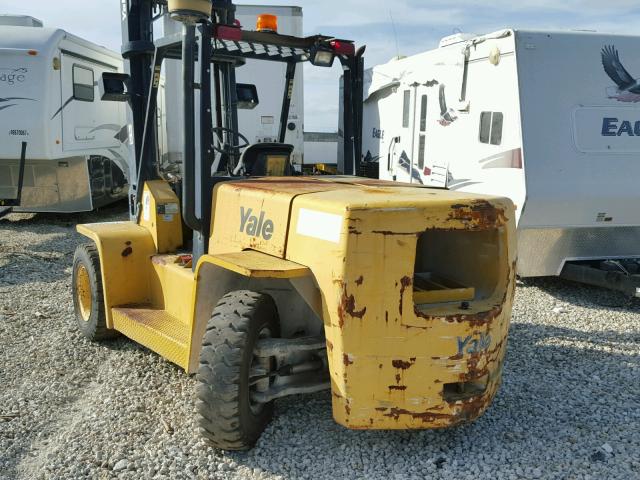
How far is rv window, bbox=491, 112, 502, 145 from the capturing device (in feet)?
23.6

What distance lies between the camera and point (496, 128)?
7262mm

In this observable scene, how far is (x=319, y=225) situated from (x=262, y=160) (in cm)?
164

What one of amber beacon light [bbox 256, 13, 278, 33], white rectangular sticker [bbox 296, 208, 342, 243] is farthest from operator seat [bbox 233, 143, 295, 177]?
white rectangular sticker [bbox 296, 208, 342, 243]

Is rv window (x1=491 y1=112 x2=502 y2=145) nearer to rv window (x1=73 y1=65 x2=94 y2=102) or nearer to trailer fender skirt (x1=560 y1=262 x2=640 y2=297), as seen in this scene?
trailer fender skirt (x1=560 y1=262 x2=640 y2=297)

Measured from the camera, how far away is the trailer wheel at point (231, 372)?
11.0 feet

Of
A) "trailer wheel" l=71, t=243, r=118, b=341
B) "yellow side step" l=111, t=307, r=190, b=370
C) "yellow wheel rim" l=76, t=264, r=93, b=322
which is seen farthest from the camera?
"yellow wheel rim" l=76, t=264, r=93, b=322

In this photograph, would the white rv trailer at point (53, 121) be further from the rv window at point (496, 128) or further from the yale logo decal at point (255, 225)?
the yale logo decal at point (255, 225)

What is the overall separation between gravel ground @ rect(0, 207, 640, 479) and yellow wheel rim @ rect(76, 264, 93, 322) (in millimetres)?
227

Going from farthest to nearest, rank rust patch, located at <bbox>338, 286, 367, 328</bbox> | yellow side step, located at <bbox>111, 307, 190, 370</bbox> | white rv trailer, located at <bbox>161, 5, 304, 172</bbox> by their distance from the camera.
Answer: white rv trailer, located at <bbox>161, 5, 304, 172</bbox> < yellow side step, located at <bbox>111, 307, 190, 370</bbox> < rust patch, located at <bbox>338, 286, 367, 328</bbox>

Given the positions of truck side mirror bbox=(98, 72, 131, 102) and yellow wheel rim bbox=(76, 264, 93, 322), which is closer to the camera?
truck side mirror bbox=(98, 72, 131, 102)

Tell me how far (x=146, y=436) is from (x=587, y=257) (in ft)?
17.9

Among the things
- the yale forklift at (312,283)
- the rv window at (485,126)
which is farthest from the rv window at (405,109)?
the yale forklift at (312,283)

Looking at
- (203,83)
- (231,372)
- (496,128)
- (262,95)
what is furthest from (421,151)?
(231,372)

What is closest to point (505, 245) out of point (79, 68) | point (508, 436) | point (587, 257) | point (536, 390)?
point (508, 436)
